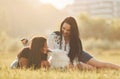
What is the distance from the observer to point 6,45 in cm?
1150

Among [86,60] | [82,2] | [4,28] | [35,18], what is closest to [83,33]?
[4,28]

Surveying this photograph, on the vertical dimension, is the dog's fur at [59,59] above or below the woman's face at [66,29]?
below

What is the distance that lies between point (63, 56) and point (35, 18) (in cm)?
1889

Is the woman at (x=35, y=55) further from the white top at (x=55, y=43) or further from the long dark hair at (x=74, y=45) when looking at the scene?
the long dark hair at (x=74, y=45)

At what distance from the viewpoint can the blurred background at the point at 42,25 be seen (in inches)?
514

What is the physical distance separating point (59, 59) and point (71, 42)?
0.25 m

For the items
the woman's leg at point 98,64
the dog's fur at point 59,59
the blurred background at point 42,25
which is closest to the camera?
the dog's fur at point 59,59

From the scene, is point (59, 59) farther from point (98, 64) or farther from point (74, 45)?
point (98, 64)

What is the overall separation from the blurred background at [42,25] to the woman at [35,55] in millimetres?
6421

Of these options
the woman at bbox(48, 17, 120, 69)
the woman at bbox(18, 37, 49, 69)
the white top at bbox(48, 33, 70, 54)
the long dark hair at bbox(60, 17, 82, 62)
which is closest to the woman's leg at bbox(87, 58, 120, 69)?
the woman at bbox(48, 17, 120, 69)

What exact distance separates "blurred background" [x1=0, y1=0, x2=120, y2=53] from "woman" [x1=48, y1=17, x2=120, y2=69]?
638 centimetres

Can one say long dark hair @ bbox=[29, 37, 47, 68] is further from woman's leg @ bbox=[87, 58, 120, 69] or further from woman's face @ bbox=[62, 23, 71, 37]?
woman's leg @ bbox=[87, 58, 120, 69]

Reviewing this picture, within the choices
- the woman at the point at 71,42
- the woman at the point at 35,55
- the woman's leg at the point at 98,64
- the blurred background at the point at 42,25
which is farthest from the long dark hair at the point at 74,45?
the blurred background at the point at 42,25

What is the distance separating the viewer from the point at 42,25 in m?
22.4
